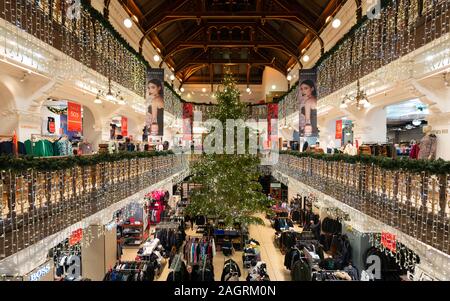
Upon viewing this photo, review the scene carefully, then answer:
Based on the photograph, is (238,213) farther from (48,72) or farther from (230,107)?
(48,72)

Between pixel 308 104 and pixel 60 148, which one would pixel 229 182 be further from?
pixel 60 148

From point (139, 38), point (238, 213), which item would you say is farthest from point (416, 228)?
point (139, 38)

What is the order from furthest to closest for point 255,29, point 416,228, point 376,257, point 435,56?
1. point 255,29
2. point 376,257
3. point 435,56
4. point 416,228

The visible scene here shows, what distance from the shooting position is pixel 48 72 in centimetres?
650

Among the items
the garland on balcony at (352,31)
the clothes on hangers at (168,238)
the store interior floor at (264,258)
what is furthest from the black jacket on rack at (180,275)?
the garland on balcony at (352,31)

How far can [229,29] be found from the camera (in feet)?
68.9

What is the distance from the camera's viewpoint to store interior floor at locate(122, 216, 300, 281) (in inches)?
434

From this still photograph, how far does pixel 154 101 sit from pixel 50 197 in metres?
8.13

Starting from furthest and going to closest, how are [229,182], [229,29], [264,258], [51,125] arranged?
[229,29] < [51,125] < [229,182] < [264,258]

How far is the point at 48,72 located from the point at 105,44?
4.34m

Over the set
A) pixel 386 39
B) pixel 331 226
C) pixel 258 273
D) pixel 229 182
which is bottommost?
pixel 258 273

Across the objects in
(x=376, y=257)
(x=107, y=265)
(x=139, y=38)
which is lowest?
(x=107, y=265)

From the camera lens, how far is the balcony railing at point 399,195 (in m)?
4.31

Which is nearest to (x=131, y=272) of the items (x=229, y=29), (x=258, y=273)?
(x=258, y=273)
